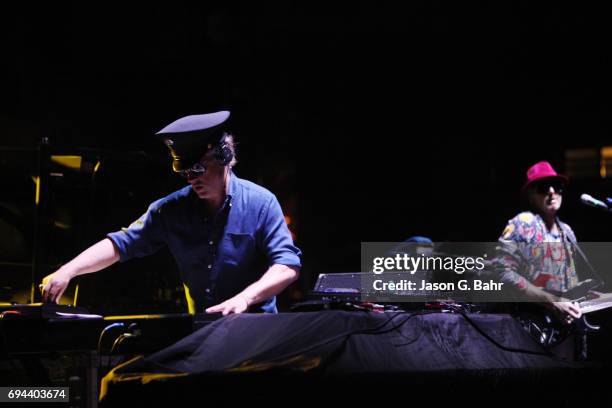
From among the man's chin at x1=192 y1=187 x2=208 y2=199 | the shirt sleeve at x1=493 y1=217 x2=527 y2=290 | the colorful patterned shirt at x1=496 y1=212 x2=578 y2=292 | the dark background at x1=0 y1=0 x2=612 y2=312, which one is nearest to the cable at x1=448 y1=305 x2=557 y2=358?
the man's chin at x1=192 y1=187 x2=208 y2=199

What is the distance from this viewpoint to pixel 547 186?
5094 mm

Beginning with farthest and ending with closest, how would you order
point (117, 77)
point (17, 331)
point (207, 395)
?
point (117, 77)
point (17, 331)
point (207, 395)

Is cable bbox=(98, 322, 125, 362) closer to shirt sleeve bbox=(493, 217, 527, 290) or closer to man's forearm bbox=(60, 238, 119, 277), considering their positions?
man's forearm bbox=(60, 238, 119, 277)

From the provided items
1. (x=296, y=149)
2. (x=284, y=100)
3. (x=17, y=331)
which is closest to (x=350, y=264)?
(x=296, y=149)

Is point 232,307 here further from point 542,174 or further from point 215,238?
point 542,174

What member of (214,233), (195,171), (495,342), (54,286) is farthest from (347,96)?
(495,342)

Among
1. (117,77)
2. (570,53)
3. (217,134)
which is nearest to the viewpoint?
(217,134)

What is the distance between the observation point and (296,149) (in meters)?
7.25

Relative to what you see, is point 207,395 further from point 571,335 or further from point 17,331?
point 571,335

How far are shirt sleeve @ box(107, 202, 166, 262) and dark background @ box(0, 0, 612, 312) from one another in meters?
2.51

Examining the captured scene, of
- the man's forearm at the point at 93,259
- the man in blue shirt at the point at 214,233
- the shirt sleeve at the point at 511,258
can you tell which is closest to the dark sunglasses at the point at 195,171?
the man in blue shirt at the point at 214,233

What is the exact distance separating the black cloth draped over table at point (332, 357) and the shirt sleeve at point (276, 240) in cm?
73

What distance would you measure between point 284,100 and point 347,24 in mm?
1069

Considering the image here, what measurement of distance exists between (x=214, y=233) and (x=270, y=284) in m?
0.44
